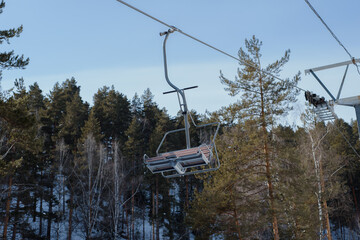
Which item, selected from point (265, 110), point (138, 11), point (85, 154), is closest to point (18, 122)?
point (138, 11)

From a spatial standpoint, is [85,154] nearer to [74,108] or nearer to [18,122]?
[74,108]

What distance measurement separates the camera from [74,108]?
3553 cm

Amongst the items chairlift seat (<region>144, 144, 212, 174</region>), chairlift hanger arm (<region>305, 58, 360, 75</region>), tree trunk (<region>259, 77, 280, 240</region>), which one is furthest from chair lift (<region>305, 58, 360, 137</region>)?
tree trunk (<region>259, 77, 280, 240</region>)

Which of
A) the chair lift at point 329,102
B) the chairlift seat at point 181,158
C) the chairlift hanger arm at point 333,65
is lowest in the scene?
the chairlift seat at point 181,158

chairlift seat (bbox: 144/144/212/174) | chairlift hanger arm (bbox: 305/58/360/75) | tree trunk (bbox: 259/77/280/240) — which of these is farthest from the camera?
tree trunk (bbox: 259/77/280/240)

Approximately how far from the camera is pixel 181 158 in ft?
20.1

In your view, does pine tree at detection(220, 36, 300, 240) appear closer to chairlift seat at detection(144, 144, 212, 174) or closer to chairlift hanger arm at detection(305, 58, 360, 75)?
chairlift hanger arm at detection(305, 58, 360, 75)

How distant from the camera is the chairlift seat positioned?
20.0ft

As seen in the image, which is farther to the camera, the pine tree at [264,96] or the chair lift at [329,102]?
the pine tree at [264,96]

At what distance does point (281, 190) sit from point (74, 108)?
25.3 m


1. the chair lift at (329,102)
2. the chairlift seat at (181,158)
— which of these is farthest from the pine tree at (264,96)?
the chairlift seat at (181,158)

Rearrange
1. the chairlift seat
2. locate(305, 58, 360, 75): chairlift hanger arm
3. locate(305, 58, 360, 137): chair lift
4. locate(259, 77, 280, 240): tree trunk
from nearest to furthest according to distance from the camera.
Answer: the chairlift seat, locate(305, 58, 360, 137): chair lift, locate(305, 58, 360, 75): chairlift hanger arm, locate(259, 77, 280, 240): tree trunk

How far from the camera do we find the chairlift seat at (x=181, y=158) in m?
6.10

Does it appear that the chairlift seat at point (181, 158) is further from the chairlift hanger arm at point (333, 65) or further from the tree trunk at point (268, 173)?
the tree trunk at point (268, 173)
